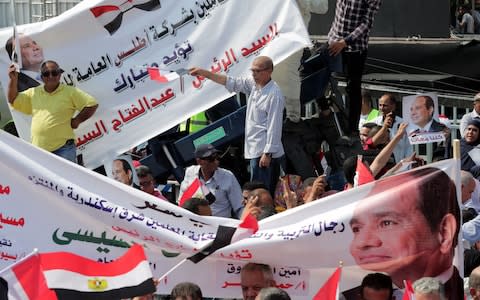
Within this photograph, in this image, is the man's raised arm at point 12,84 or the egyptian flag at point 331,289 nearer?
the egyptian flag at point 331,289

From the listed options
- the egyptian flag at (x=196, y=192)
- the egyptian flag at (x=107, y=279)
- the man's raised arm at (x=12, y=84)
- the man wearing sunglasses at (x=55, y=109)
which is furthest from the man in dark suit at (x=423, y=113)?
the egyptian flag at (x=107, y=279)

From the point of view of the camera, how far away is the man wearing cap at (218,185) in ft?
38.5

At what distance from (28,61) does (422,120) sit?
3641 mm

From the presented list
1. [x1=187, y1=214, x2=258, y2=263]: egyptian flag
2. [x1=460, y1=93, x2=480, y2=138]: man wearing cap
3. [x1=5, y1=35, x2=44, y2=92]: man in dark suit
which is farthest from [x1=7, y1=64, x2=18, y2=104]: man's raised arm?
[x1=187, y1=214, x2=258, y2=263]: egyptian flag

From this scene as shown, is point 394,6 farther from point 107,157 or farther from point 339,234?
point 339,234

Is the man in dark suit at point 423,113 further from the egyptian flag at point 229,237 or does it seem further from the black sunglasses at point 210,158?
the egyptian flag at point 229,237

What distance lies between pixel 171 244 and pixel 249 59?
14.0 feet

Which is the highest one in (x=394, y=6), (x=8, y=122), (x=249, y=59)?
(x=249, y=59)

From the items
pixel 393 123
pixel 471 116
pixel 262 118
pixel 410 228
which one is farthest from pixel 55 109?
pixel 410 228

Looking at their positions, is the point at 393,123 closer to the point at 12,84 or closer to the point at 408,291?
→ the point at 12,84

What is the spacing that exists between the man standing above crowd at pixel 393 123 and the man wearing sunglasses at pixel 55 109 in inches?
105

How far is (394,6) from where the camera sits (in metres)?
20.6

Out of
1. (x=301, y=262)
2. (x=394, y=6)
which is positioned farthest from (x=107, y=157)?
(x=394, y=6)

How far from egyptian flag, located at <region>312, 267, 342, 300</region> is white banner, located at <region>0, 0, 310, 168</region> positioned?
4741 mm
